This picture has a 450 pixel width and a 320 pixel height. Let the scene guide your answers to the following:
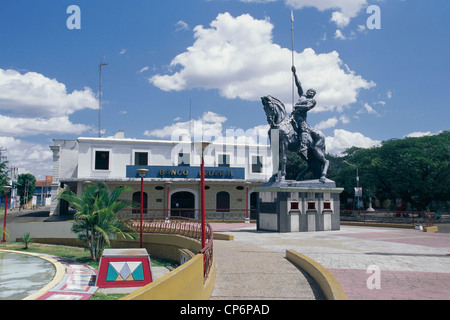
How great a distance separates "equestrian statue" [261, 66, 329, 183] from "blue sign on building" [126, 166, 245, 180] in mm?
13427

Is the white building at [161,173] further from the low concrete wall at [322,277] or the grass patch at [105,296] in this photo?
the low concrete wall at [322,277]

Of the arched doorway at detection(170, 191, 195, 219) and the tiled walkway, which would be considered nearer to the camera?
the tiled walkway

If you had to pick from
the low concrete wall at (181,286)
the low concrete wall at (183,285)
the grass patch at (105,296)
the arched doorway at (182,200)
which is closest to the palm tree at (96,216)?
the grass patch at (105,296)

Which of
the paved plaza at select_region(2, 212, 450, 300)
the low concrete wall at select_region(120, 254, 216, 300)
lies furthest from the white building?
the low concrete wall at select_region(120, 254, 216, 300)

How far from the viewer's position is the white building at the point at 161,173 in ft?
105

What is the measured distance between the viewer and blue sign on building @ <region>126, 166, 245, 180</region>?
32.0 m

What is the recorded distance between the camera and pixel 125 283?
13.7 m

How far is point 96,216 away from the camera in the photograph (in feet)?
59.3

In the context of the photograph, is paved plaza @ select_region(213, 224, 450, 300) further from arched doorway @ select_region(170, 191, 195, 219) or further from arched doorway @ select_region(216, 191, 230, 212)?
arched doorway @ select_region(170, 191, 195, 219)

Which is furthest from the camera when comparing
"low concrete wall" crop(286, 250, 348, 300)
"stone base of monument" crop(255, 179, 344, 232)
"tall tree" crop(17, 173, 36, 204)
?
"tall tree" crop(17, 173, 36, 204)

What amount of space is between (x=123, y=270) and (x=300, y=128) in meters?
12.0

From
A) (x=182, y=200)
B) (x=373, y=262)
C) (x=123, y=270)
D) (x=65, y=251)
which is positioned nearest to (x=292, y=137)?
(x=373, y=262)
